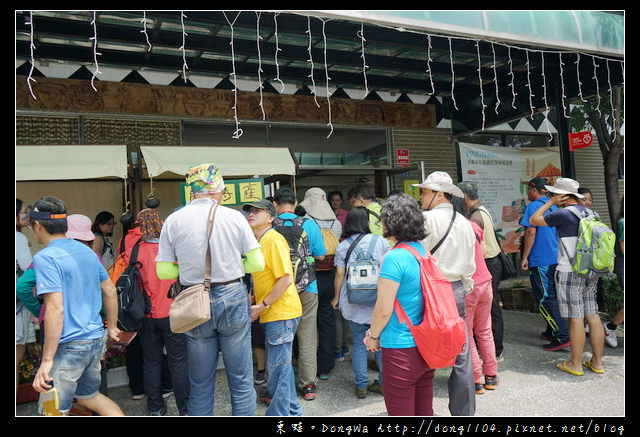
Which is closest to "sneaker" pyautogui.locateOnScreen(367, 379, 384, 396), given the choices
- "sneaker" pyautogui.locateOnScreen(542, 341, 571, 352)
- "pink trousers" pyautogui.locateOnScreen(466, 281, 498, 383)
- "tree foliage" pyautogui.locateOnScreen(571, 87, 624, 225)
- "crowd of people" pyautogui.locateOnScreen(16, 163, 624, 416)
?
"crowd of people" pyautogui.locateOnScreen(16, 163, 624, 416)

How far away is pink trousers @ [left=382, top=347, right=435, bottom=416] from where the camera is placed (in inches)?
101

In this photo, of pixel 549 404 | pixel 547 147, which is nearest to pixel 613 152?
pixel 547 147

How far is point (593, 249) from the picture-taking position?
405cm

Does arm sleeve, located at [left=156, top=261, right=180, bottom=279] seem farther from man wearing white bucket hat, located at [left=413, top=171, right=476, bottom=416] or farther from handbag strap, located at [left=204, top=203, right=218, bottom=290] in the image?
man wearing white bucket hat, located at [left=413, top=171, right=476, bottom=416]

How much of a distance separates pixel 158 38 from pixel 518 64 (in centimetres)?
482

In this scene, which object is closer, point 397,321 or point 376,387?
point 397,321

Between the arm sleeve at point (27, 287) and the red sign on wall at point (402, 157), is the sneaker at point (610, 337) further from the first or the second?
the arm sleeve at point (27, 287)

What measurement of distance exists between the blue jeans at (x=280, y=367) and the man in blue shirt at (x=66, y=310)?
1093 millimetres

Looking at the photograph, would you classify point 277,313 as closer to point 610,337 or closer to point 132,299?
point 132,299

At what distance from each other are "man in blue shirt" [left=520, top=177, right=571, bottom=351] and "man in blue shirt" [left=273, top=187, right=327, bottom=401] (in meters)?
2.69

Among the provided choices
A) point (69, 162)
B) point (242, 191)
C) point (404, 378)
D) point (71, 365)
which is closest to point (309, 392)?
point (404, 378)

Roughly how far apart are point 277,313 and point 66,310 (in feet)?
4.53

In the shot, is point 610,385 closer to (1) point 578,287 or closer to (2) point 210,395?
(1) point 578,287

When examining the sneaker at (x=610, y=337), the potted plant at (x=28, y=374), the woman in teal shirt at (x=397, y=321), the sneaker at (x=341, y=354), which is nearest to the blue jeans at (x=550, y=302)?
the sneaker at (x=610, y=337)
